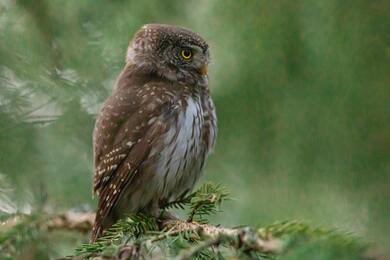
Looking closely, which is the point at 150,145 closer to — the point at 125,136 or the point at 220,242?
the point at 125,136

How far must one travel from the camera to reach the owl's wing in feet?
12.0

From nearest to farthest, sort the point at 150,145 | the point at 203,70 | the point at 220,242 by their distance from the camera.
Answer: the point at 220,242 < the point at 150,145 < the point at 203,70

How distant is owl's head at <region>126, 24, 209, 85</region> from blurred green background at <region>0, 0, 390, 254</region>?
8 centimetres

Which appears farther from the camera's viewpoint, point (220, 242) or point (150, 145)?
point (150, 145)


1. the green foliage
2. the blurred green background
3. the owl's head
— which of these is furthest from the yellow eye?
the green foliage

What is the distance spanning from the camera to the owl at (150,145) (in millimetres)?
3670

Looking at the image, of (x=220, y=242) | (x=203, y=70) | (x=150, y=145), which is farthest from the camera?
(x=203, y=70)

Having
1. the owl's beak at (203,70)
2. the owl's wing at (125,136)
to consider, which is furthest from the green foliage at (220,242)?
the owl's beak at (203,70)

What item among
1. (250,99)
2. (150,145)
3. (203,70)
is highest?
(203,70)

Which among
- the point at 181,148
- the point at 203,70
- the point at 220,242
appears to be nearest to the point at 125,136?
the point at 181,148

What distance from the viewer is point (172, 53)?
4.07 meters

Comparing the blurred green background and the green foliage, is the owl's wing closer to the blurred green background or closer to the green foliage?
the blurred green background

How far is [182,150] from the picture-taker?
12.1ft

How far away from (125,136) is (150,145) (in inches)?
4.9
